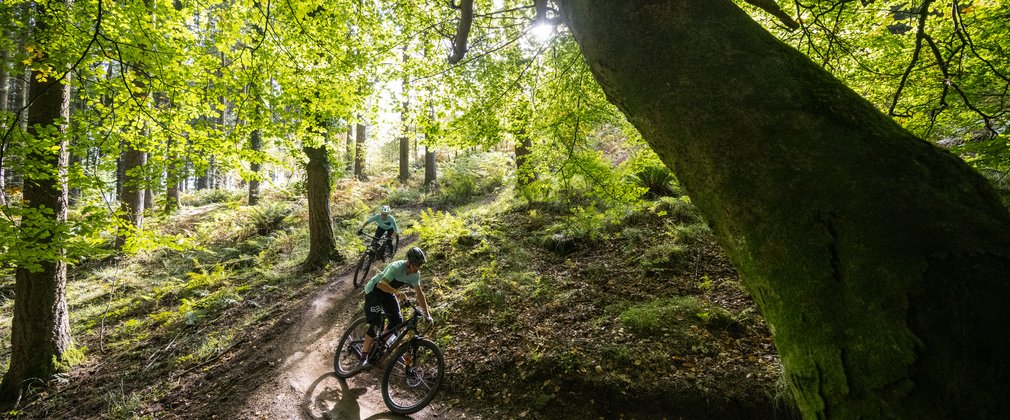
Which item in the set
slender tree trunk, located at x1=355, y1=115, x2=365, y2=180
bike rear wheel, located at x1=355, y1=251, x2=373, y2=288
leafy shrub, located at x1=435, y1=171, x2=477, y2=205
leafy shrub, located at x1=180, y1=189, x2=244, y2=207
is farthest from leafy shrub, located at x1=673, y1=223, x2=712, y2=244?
leafy shrub, located at x1=180, y1=189, x2=244, y2=207

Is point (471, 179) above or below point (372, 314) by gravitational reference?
above

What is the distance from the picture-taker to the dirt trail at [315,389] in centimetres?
608

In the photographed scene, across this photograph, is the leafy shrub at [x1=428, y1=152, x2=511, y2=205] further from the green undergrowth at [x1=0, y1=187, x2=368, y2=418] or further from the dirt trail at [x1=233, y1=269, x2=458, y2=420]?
the dirt trail at [x1=233, y1=269, x2=458, y2=420]

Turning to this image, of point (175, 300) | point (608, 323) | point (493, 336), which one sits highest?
point (608, 323)

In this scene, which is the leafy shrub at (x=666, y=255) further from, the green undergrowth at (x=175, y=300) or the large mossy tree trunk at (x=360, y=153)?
the large mossy tree trunk at (x=360, y=153)

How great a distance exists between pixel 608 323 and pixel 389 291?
3523 mm

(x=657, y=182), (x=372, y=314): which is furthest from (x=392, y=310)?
(x=657, y=182)

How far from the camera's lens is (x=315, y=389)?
664cm

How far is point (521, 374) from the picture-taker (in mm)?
6223

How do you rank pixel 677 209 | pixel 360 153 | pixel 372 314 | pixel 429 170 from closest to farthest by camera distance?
pixel 372 314 → pixel 677 209 → pixel 429 170 → pixel 360 153

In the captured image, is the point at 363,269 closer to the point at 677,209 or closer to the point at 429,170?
the point at 677,209

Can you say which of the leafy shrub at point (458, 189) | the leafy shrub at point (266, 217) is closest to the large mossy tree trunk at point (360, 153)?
the leafy shrub at point (266, 217)

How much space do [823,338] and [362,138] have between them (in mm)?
25206

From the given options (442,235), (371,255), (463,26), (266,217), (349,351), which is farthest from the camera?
(266,217)
